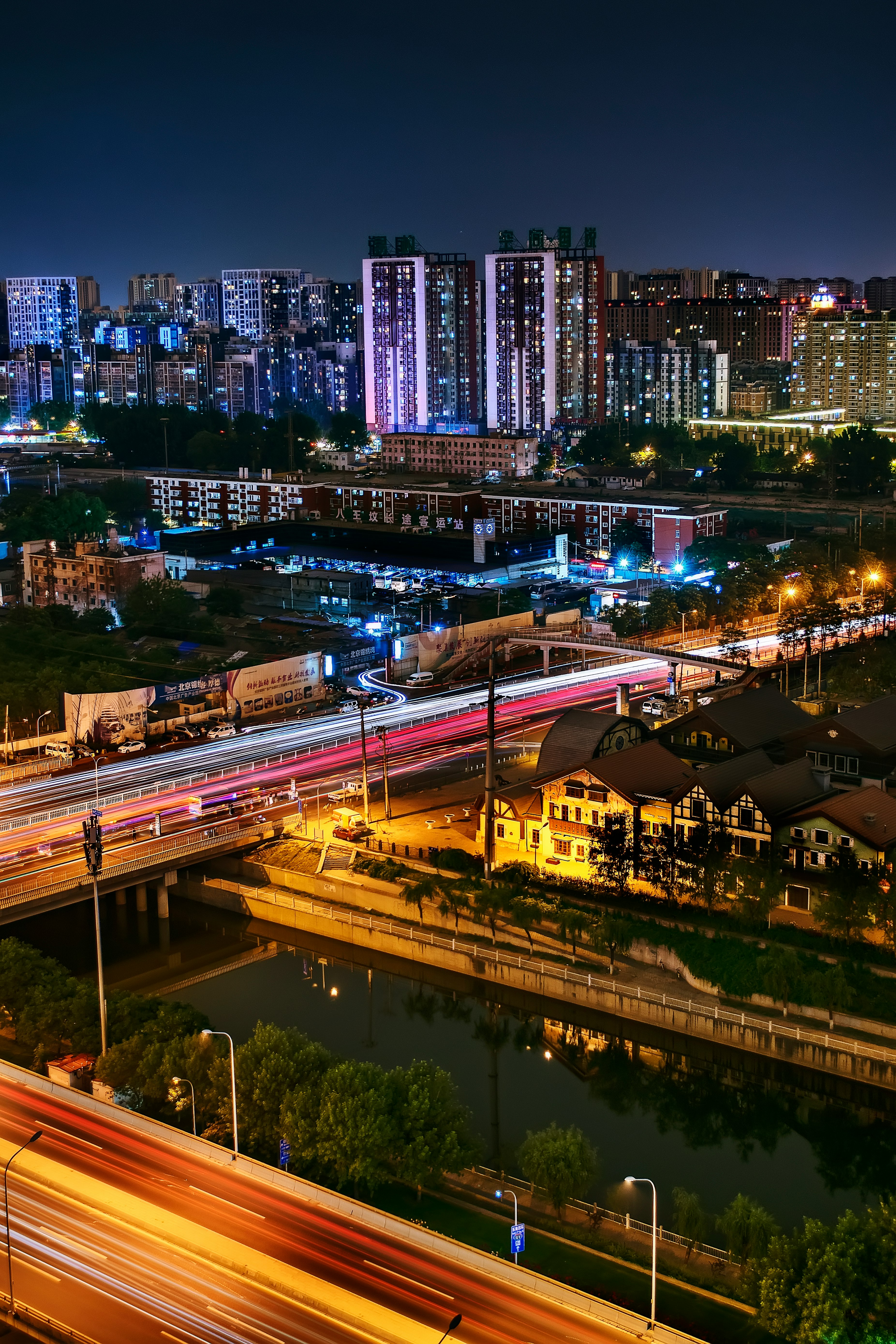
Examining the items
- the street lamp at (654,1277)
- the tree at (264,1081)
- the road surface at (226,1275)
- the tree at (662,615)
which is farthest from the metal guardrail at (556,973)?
the tree at (662,615)

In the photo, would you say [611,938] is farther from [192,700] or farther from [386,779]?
[192,700]

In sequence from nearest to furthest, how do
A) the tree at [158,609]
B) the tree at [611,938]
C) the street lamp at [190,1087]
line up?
the street lamp at [190,1087]
the tree at [611,938]
the tree at [158,609]

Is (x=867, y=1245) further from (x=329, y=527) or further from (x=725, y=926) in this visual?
(x=329, y=527)

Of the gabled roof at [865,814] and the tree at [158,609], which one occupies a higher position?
the tree at [158,609]

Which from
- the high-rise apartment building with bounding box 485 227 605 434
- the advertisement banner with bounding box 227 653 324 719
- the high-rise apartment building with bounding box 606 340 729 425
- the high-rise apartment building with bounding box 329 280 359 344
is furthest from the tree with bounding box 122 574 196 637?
the high-rise apartment building with bounding box 329 280 359 344

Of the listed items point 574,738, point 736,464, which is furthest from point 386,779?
point 736,464

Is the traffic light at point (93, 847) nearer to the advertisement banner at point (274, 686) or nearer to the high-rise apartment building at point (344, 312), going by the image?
the advertisement banner at point (274, 686)

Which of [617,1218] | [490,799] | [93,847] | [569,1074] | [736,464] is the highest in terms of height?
[736,464]
